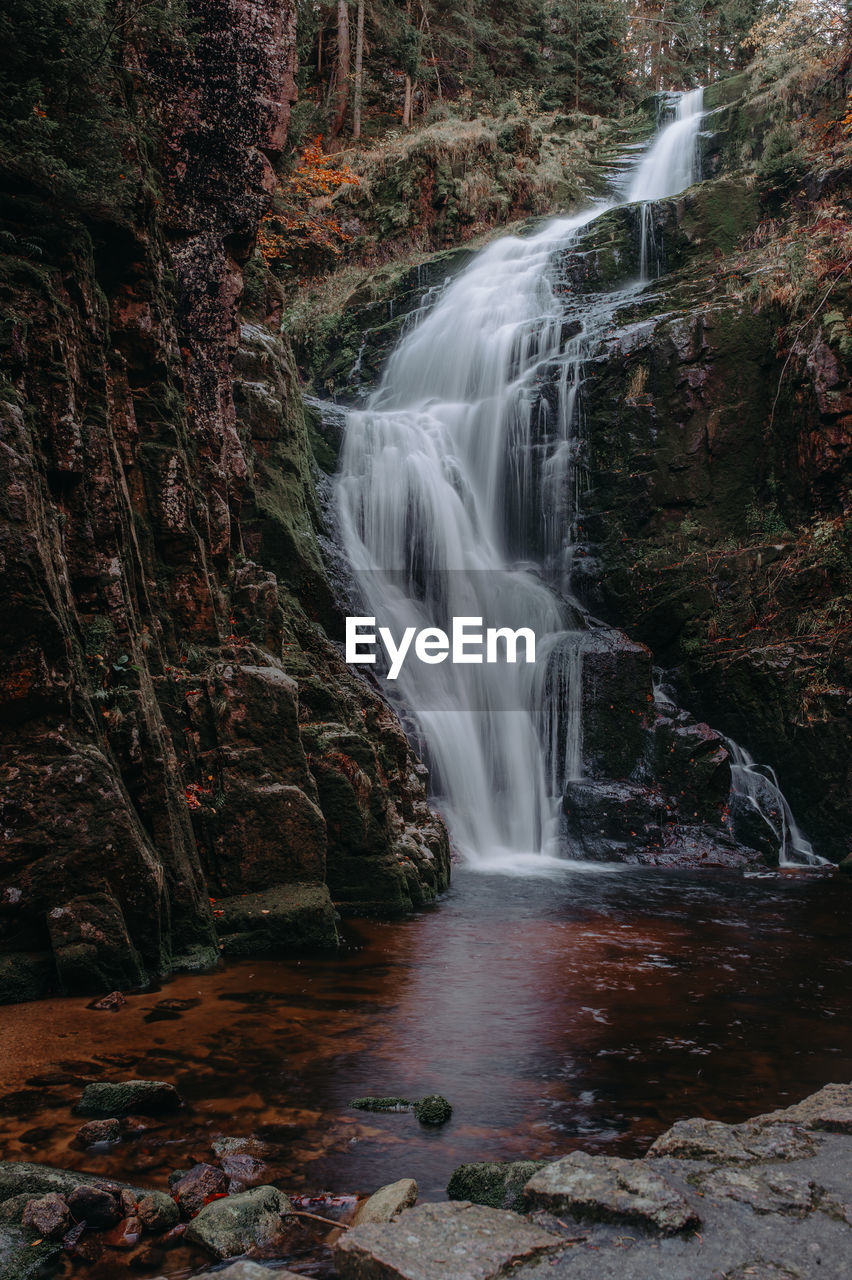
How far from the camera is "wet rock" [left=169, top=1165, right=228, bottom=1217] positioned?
2.69 m

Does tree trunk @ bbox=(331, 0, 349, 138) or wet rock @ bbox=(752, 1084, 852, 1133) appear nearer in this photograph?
wet rock @ bbox=(752, 1084, 852, 1133)

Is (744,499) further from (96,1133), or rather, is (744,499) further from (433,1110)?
(96,1133)

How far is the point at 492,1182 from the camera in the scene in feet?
9.10

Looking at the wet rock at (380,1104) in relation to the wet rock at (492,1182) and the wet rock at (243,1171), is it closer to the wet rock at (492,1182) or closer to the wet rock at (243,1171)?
the wet rock at (243,1171)

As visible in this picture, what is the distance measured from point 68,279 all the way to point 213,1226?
20.1 ft

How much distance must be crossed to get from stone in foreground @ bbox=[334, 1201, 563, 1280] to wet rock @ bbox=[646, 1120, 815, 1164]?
669mm

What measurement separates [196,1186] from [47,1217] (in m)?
0.48

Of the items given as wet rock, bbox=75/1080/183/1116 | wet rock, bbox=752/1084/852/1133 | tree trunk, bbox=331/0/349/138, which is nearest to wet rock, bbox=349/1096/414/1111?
wet rock, bbox=75/1080/183/1116

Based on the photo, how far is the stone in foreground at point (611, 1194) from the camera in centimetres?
219

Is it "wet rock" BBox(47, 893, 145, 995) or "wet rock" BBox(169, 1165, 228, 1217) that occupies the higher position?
"wet rock" BBox(47, 893, 145, 995)

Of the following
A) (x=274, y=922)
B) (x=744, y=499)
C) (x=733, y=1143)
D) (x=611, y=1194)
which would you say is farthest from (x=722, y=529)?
(x=611, y=1194)

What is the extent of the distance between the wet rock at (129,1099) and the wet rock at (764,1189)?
210 centimetres

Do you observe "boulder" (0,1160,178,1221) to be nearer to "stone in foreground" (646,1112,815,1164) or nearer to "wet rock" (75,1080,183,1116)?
"wet rock" (75,1080,183,1116)

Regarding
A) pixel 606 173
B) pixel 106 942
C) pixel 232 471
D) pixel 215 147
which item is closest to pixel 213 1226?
pixel 106 942
